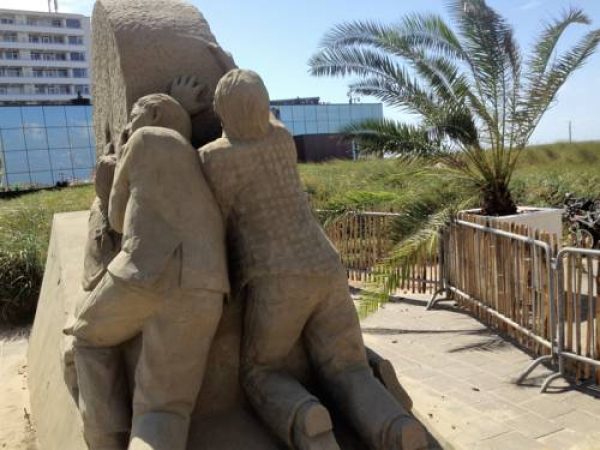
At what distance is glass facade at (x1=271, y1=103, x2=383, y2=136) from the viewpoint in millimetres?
37188

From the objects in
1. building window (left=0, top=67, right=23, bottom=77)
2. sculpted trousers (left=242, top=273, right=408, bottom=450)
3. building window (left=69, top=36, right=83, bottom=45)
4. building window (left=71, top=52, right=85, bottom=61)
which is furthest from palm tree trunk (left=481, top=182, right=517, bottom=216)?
building window (left=69, top=36, right=83, bottom=45)

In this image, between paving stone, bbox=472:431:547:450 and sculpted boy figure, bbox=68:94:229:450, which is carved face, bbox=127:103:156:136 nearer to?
sculpted boy figure, bbox=68:94:229:450

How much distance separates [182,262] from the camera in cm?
261

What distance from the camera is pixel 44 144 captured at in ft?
108

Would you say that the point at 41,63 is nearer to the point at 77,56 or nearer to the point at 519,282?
the point at 77,56

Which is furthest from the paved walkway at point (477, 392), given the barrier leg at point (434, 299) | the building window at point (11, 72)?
the building window at point (11, 72)

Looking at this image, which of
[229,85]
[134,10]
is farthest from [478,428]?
[134,10]

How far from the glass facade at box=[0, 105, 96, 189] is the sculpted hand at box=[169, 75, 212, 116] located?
30.4 m

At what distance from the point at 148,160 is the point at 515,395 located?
353 centimetres

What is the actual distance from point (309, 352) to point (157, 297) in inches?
33.4

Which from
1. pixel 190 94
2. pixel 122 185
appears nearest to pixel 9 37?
pixel 190 94

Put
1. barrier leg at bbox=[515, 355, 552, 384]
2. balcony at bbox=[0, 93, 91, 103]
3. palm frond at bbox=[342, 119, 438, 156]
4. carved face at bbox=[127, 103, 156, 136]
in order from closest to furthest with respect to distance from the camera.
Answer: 1. carved face at bbox=[127, 103, 156, 136]
2. barrier leg at bbox=[515, 355, 552, 384]
3. palm frond at bbox=[342, 119, 438, 156]
4. balcony at bbox=[0, 93, 91, 103]

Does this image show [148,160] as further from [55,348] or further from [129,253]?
[55,348]

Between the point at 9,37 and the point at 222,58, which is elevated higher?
the point at 9,37
